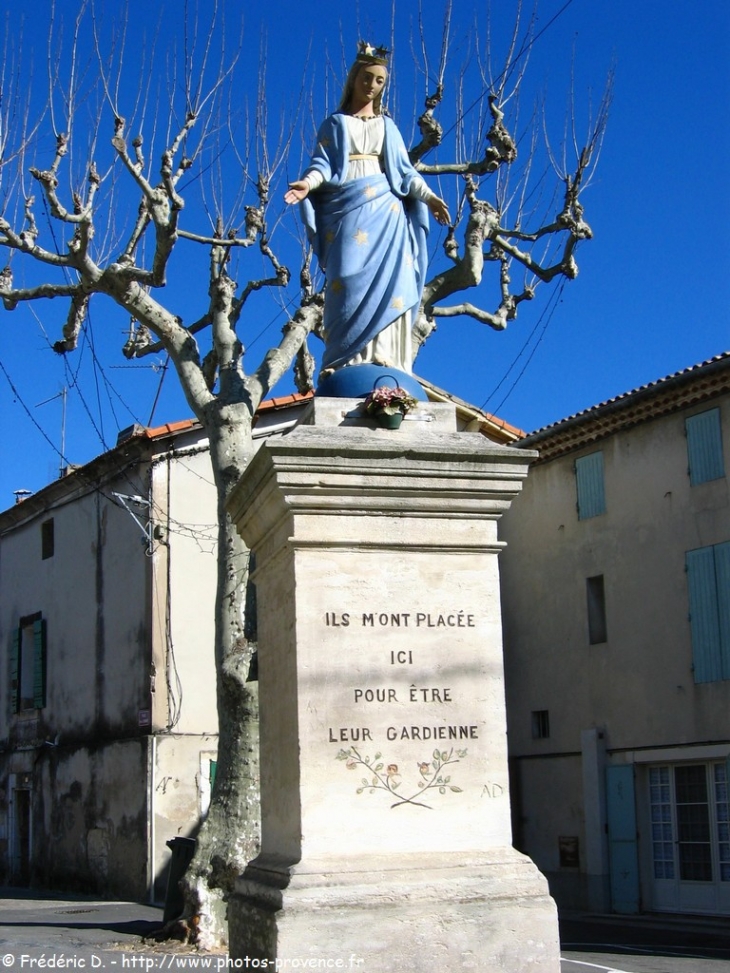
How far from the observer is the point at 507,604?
21.6 m

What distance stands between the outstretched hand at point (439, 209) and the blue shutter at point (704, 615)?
1188cm

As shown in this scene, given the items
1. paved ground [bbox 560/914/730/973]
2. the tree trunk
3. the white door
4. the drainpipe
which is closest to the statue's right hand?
the tree trunk

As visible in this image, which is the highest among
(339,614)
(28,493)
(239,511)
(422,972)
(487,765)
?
(28,493)

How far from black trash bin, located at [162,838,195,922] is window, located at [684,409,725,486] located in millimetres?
8855

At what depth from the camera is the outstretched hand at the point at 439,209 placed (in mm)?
6285

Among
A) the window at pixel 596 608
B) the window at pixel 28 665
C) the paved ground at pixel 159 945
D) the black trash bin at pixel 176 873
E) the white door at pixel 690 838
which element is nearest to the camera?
the paved ground at pixel 159 945

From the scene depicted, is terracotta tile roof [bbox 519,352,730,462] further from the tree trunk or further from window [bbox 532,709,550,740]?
the tree trunk

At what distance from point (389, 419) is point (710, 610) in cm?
1268

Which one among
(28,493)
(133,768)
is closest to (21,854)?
(133,768)

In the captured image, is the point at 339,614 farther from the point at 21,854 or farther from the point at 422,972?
the point at 21,854

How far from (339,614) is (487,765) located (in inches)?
35.3

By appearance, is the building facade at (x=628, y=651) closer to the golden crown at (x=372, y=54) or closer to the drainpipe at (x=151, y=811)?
the drainpipe at (x=151, y=811)

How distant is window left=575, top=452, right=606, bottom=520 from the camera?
19500mm

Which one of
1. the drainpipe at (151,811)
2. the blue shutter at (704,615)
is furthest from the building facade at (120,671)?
the blue shutter at (704,615)
